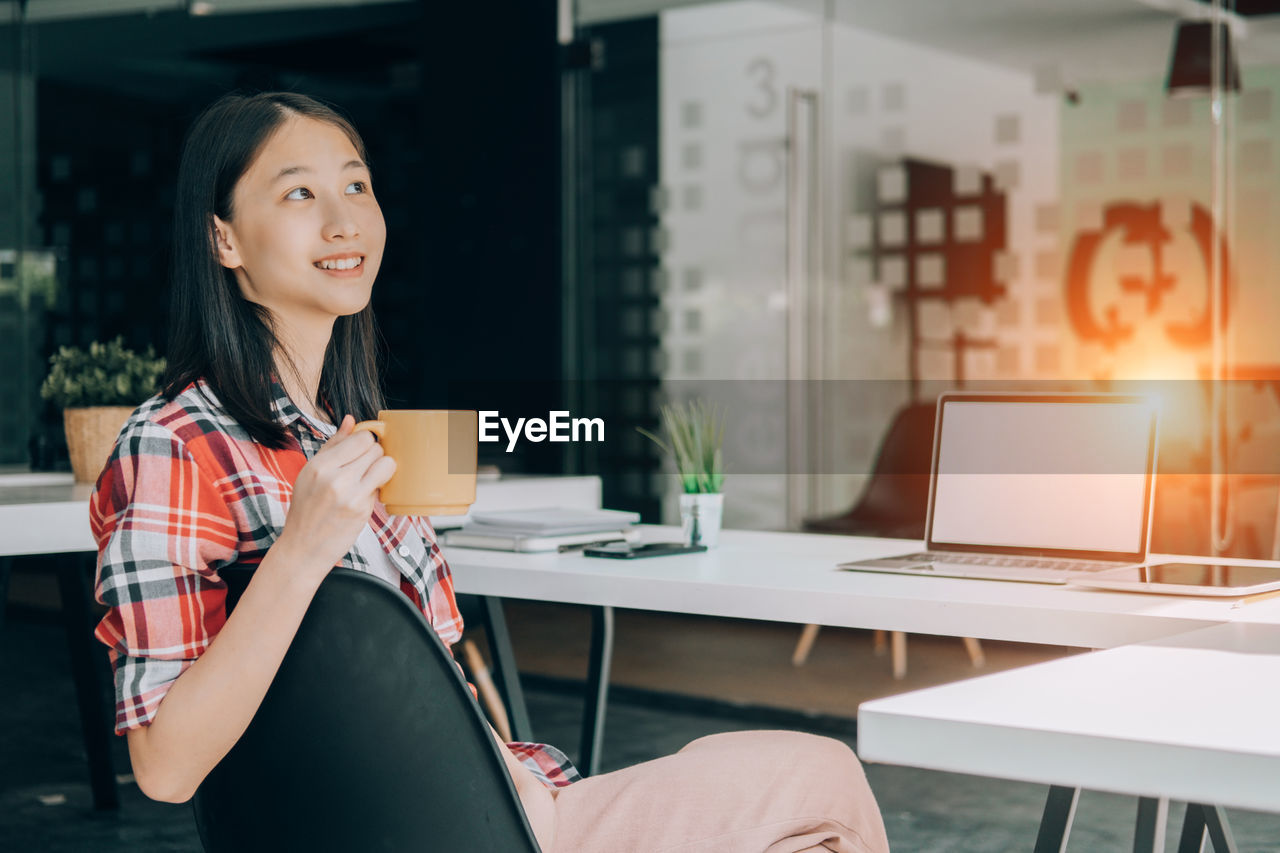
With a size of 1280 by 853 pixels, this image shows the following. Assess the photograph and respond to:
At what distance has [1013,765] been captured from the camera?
911mm

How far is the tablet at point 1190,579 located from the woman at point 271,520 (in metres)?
0.67

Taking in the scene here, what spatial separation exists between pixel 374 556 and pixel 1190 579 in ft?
3.57

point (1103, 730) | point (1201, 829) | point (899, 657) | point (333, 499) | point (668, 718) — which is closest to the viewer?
point (1103, 730)

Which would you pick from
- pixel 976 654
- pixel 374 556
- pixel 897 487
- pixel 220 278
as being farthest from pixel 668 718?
pixel 220 278

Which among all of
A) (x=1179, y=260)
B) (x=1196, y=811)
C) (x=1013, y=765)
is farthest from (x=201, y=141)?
(x=1179, y=260)

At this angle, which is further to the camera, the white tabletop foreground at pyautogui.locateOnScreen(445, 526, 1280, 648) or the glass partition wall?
the glass partition wall

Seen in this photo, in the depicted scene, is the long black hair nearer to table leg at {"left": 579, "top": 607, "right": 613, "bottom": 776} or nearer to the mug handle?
the mug handle

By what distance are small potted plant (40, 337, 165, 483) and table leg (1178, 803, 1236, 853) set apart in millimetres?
2139

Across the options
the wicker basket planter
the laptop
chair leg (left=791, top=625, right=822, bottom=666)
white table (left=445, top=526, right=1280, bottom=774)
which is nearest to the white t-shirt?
white table (left=445, top=526, right=1280, bottom=774)

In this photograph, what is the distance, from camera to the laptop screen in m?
1.98

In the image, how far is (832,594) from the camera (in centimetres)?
177

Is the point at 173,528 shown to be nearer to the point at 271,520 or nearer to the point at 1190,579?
the point at 271,520

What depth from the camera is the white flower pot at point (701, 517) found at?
2383 mm

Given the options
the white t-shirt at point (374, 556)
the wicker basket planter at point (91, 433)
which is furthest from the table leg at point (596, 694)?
the white t-shirt at point (374, 556)
